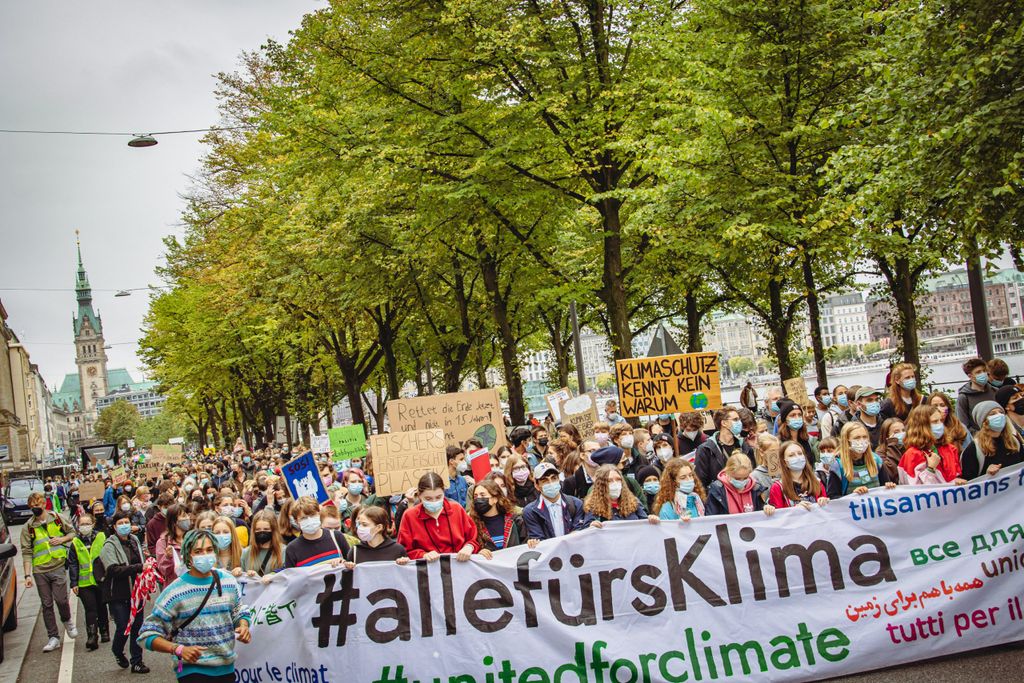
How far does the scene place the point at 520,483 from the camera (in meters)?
10.4

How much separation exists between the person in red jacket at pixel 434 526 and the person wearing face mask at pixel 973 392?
5.56 m

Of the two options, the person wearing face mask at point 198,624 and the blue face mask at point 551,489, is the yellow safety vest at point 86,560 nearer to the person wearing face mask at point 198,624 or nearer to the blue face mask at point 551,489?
the person wearing face mask at point 198,624

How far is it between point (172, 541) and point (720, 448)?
5900mm

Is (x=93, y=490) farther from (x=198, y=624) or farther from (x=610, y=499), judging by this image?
(x=198, y=624)

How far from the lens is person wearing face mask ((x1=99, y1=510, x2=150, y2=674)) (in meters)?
11.5

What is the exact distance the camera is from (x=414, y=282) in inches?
1119

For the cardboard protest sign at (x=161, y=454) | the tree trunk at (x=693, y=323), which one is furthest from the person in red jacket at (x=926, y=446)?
the cardboard protest sign at (x=161, y=454)

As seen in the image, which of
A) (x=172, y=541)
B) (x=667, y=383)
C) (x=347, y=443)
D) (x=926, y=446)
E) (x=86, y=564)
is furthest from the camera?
(x=347, y=443)

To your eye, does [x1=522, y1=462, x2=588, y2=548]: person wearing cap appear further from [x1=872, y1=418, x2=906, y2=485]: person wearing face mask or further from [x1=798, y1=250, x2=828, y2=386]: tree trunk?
[x1=798, y1=250, x2=828, y2=386]: tree trunk

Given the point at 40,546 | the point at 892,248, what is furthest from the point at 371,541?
the point at 892,248

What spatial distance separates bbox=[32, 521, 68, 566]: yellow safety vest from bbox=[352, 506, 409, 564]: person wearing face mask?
23.9ft

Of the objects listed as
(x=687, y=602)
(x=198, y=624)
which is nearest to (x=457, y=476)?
(x=687, y=602)

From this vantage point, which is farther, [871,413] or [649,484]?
[871,413]

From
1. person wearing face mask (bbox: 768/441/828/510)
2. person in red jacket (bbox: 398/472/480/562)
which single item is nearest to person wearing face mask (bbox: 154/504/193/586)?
person in red jacket (bbox: 398/472/480/562)
